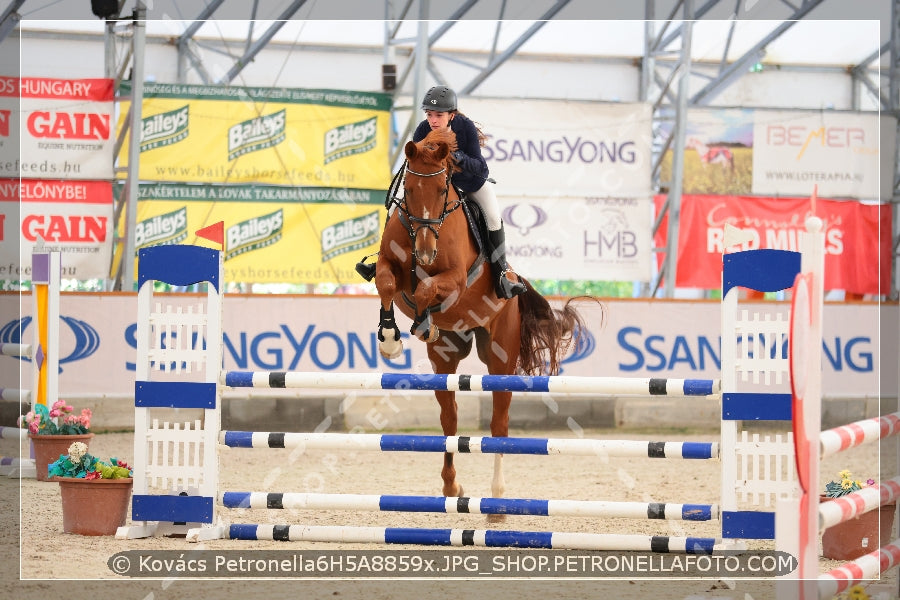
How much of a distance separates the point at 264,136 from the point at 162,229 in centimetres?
141

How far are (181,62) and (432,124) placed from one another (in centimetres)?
780

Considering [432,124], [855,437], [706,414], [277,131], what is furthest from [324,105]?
[855,437]

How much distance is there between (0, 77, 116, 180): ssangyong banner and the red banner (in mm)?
5903

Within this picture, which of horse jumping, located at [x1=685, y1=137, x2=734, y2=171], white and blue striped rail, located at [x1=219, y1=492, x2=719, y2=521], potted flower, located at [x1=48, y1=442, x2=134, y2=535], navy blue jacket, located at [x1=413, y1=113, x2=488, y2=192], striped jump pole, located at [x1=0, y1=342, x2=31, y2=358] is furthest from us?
horse jumping, located at [x1=685, y1=137, x2=734, y2=171]

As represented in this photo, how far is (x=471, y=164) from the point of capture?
500cm

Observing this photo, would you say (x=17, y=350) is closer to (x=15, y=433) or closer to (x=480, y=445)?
(x=15, y=433)

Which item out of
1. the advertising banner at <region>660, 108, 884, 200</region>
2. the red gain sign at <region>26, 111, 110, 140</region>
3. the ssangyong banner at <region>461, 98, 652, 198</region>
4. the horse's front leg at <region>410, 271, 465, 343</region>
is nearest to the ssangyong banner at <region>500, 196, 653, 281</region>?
the ssangyong banner at <region>461, 98, 652, 198</region>

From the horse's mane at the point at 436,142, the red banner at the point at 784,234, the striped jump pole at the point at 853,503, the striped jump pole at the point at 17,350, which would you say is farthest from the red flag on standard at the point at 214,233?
the red banner at the point at 784,234

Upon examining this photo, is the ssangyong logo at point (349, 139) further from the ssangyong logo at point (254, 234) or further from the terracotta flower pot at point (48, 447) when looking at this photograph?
the terracotta flower pot at point (48, 447)

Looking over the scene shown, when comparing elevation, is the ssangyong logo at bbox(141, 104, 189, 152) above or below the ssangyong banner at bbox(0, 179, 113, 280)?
above

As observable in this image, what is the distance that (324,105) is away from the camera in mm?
10883

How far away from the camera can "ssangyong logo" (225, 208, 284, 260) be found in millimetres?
10609

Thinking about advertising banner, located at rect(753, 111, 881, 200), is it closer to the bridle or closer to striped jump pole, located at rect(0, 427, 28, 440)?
the bridle

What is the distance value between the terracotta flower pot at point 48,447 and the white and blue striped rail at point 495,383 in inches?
88.9
